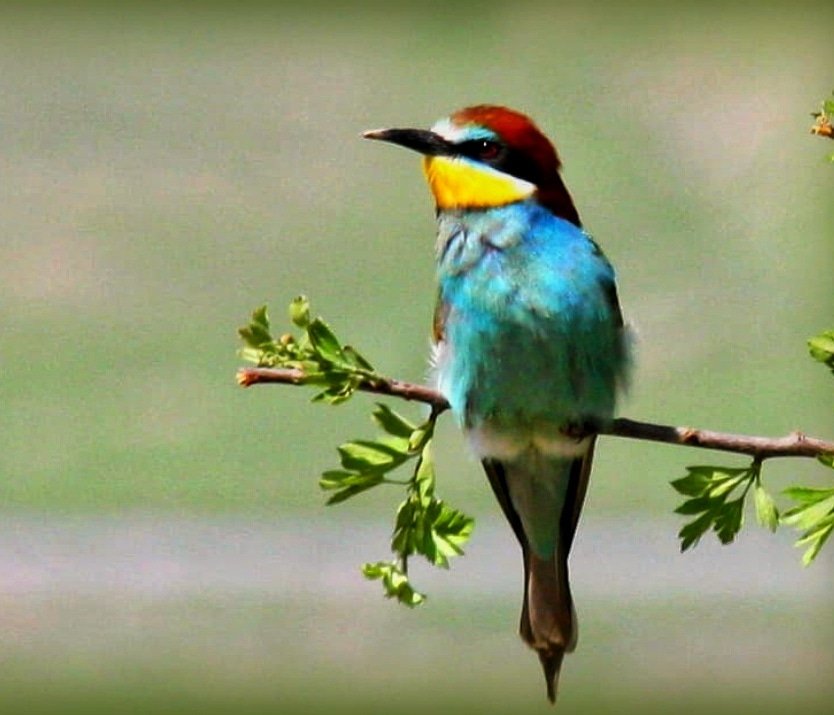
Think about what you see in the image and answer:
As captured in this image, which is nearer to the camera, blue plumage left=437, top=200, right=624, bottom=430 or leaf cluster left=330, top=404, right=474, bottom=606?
leaf cluster left=330, top=404, right=474, bottom=606

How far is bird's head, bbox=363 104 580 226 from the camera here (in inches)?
45.8

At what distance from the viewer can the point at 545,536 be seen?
1.33 metres

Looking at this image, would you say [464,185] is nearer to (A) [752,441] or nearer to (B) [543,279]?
(B) [543,279]

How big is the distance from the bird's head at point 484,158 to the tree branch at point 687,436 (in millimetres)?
331

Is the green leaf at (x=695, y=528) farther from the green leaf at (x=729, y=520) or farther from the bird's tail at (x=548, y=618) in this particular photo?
the bird's tail at (x=548, y=618)

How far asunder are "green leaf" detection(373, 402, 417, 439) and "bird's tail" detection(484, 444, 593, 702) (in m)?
0.34

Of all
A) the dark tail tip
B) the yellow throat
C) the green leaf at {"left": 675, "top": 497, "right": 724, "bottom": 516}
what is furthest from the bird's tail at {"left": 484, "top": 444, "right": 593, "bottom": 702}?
the green leaf at {"left": 675, "top": 497, "right": 724, "bottom": 516}

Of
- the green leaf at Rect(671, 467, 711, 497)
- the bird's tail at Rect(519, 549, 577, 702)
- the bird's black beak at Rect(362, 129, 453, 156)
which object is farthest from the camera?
the bird's tail at Rect(519, 549, 577, 702)

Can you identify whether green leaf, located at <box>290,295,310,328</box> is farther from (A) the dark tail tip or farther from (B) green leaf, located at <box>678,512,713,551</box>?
(A) the dark tail tip

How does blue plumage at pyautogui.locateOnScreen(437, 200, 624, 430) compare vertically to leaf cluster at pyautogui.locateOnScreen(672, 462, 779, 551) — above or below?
above

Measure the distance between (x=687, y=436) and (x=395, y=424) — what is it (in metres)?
0.18

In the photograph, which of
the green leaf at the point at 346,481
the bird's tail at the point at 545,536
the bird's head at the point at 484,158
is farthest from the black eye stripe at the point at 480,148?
the green leaf at the point at 346,481

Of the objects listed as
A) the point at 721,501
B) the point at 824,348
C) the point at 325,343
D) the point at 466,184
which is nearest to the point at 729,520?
the point at 721,501

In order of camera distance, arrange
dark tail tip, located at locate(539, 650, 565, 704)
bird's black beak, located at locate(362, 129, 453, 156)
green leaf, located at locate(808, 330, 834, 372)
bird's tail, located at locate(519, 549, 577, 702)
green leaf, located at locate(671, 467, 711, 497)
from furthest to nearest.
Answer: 1. bird's tail, located at locate(519, 549, 577, 702)
2. dark tail tip, located at locate(539, 650, 565, 704)
3. bird's black beak, located at locate(362, 129, 453, 156)
4. green leaf, located at locate(671, 467, 711, 497)
5. green leaf, located at locate(808, 330, 834, 372)
